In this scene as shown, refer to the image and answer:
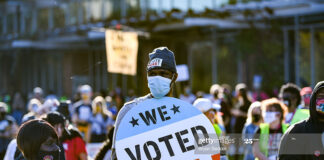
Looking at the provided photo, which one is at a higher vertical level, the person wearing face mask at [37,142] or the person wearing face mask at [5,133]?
the person wearing face mask at [37,142]

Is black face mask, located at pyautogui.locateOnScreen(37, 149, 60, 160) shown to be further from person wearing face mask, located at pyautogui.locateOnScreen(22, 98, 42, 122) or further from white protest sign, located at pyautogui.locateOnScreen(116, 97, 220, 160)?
person wearing face mask, located at pyautogui.locateOnScreen(22, 98, 42, 122)

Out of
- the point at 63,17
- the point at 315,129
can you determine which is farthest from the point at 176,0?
the point at 315,129

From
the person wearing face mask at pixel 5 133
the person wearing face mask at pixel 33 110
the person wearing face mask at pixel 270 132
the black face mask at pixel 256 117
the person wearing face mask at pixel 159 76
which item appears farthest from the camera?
the person wearing face mask at pixel 5 133

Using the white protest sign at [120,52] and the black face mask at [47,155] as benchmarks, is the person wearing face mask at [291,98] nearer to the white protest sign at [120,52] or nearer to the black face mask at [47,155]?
the white protest sign at [120,52]

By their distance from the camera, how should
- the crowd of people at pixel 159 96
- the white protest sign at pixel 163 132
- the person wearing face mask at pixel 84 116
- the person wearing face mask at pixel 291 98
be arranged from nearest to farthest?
the white protest sign at pixel 163 132
the crowd of people at pixel 159 96
the person wearing face mask at pixel 291 98
the person wearing face mask at pixel 84 116

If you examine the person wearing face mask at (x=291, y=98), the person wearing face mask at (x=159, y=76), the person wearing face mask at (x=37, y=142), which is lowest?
the person wearing face mask at (x=291, y=98)

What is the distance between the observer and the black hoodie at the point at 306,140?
3855mm

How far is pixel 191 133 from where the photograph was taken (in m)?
3.55

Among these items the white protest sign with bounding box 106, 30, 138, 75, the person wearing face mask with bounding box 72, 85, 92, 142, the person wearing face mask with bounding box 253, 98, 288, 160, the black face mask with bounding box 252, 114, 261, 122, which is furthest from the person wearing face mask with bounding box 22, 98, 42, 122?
the black face mask with bounding box 252, 114, 261, 122

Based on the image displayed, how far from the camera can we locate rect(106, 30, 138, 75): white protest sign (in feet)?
37.1

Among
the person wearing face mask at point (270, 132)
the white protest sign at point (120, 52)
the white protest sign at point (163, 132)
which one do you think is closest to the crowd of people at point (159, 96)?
the person wearing face mask at point (270, 132)

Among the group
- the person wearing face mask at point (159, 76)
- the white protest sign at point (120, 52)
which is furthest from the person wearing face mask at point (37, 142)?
the white protest sign at point (120, 52)

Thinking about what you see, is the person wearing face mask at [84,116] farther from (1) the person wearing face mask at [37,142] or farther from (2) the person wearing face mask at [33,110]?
(1) the person wearing face mask at [37,142]

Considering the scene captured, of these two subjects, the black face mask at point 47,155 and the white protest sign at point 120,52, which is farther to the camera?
the white protest sign at point 120,52
